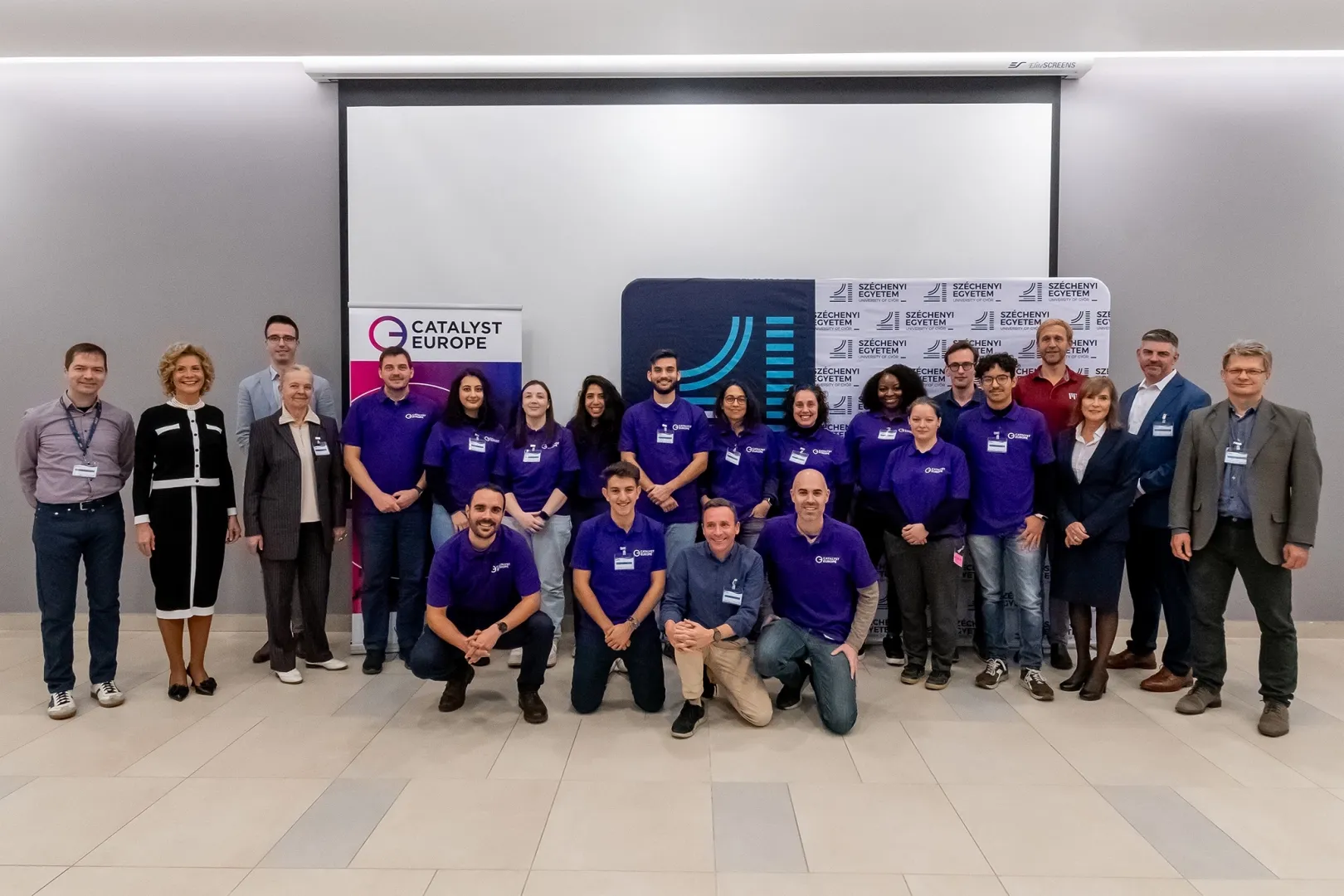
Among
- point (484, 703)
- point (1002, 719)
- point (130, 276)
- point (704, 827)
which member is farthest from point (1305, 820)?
point (130, 276)

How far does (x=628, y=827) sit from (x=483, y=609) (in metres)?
1.34

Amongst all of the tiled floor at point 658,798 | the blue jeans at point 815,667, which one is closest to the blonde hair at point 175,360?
the tiled floor at point 658,798

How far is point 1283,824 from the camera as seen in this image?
271 centimetres

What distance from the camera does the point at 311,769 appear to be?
312 centimetres

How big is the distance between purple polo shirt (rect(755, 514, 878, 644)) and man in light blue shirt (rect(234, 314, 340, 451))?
2769 mm

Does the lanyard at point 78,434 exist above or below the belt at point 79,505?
above

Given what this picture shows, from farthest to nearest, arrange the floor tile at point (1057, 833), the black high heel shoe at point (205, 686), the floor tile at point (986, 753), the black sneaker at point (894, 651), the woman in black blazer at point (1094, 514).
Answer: the black sneaker at point (894, 651)
the black high heel shoe at point (205, 686)
the woman in black blazer at point (1094, 514)
the floor tile at point (986, 753)
the floor tile at point (1057, 833)

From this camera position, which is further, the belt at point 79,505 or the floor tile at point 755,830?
the belt at point 79,505

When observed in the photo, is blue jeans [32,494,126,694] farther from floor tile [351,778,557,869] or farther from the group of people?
floor tile [351,778,557,869]

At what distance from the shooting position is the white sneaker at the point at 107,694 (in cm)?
380

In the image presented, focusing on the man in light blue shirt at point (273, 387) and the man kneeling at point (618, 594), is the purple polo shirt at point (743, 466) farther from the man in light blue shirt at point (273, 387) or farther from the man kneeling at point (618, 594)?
the man in light blue shirt at point (273, 387)

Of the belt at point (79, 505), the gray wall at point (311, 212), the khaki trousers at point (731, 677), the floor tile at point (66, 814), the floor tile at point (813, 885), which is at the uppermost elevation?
the gray wall at point (311, 212)

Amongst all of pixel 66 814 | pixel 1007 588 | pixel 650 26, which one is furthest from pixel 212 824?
pixel 650 26

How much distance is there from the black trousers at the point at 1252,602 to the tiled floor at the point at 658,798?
0.23 m
